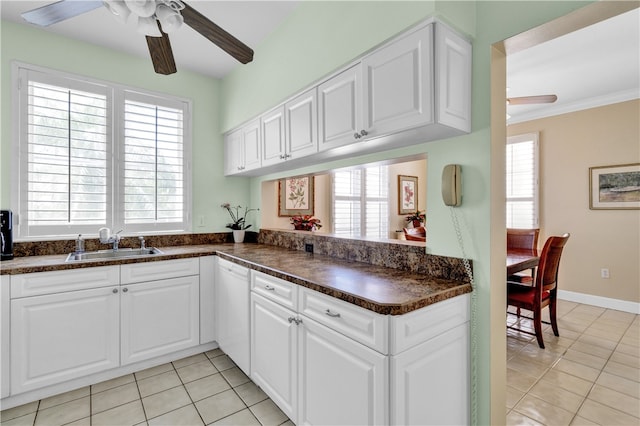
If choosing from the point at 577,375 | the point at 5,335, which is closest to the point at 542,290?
the point at 577,375

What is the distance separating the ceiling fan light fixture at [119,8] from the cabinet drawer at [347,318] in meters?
1.53

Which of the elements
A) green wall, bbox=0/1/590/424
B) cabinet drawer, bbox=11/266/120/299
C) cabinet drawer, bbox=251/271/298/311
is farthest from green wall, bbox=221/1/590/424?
cabinet drawer, bbox=11/266/120/299

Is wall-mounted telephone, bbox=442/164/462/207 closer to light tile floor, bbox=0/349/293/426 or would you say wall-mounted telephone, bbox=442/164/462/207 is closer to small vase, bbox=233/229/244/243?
light tile floor, bbox=0/349/293/426

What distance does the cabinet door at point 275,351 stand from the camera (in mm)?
1693

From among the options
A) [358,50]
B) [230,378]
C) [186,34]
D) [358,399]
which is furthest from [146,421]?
[186,34]

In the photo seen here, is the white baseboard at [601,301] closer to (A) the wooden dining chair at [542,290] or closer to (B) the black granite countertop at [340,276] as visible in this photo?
(A) the wooden dining chair at [542,290]

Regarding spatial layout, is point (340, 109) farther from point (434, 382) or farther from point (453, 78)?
point (434, 382)

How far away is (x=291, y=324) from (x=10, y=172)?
250cm

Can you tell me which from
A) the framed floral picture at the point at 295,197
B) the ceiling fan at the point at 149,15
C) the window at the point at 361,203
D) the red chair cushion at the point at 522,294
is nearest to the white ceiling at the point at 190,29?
the ceiling fan at the point at 149,15

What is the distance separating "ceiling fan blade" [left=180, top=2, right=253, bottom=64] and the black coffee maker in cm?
196

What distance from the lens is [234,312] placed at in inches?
92.0

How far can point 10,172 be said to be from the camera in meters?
2.38

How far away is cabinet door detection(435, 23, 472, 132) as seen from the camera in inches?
54.9

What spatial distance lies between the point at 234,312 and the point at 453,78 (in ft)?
6.80
